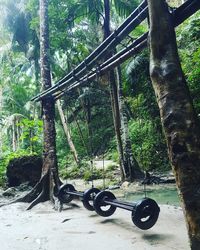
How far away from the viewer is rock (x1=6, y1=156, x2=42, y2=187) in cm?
1035

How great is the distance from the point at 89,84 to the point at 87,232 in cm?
334

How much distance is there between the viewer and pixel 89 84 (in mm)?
6758

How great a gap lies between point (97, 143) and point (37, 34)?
31.8 ft

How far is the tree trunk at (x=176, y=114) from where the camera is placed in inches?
102

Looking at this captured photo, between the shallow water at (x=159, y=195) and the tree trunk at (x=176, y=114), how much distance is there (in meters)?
4.88

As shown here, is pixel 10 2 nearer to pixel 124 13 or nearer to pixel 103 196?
pixel 124 13

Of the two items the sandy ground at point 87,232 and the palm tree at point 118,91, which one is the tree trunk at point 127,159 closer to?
the palm tree at point 118,91

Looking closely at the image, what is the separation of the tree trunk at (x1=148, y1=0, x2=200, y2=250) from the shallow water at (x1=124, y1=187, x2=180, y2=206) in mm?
4875

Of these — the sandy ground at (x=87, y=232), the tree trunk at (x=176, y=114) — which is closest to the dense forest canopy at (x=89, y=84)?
the sandy ground at (x=87, y=232)

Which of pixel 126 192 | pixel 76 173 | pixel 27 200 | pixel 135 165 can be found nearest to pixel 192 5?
pixel 27 200

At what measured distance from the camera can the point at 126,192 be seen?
31.2 ft

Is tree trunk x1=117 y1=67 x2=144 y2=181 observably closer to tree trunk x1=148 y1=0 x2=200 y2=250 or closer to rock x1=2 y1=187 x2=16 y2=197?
rock x1=2 y1=187 x2=16 y2=197

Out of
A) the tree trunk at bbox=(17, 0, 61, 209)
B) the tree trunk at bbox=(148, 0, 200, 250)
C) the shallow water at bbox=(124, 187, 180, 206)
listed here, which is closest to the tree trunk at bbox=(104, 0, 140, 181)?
the shallow water at bbox=(124, 187, 180, 206)

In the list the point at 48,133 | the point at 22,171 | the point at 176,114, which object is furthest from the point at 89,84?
the point at 22,171
